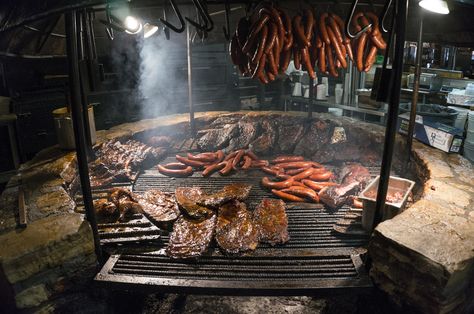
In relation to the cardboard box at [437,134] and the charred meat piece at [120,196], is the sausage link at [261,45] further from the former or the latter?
the cardboard box at [437,134]

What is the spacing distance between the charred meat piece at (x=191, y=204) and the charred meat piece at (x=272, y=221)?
67 centimetres

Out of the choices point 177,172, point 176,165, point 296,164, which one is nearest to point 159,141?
point 176,165

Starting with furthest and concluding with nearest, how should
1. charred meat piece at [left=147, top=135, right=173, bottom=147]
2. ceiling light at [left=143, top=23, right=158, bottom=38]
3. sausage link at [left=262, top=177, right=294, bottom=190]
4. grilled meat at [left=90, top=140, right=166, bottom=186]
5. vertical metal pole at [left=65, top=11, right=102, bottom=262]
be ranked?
1. charred meat piece at [left=147, top=135, right=173, bottom=147]
2. ceiling light at [left=143, top=23, right=158, bottom=38]
3. grilled meat at [left=90, top=140, right=166, bottom=186]
4. sausage link at [left=262, top=177, right=294, bottom=190]
5. vertical metal pole at [left=65, top=11, right=102, bottom=262]

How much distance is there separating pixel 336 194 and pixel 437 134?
2.39 meters

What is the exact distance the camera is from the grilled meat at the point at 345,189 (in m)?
4.70

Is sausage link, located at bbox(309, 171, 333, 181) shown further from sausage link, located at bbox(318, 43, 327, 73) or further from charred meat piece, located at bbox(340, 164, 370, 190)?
sausage link, located at bbox(318, 43, 327, 73)

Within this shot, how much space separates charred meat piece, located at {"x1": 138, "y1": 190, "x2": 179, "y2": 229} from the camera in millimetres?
4324

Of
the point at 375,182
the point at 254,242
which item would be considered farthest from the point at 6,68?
the point at 375,182

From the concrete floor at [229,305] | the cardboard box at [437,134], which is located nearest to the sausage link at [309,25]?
A: the cardboard box at [437,134]

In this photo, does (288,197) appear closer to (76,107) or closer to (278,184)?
(278,184)

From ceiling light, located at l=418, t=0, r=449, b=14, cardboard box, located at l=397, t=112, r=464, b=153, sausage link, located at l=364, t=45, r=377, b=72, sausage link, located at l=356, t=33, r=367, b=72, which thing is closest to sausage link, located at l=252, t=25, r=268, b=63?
sausage link, located at l=356, t=33, r=367, b=72

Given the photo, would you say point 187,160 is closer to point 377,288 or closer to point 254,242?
point 254,242

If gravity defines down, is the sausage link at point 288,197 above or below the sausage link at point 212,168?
below

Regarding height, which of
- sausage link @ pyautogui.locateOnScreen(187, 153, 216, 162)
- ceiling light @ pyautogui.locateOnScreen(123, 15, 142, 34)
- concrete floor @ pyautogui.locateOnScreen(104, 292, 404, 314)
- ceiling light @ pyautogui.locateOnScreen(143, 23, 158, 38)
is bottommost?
concrete floor @ pyautogui.locateOnScreen(104, 292, 404, 314)
